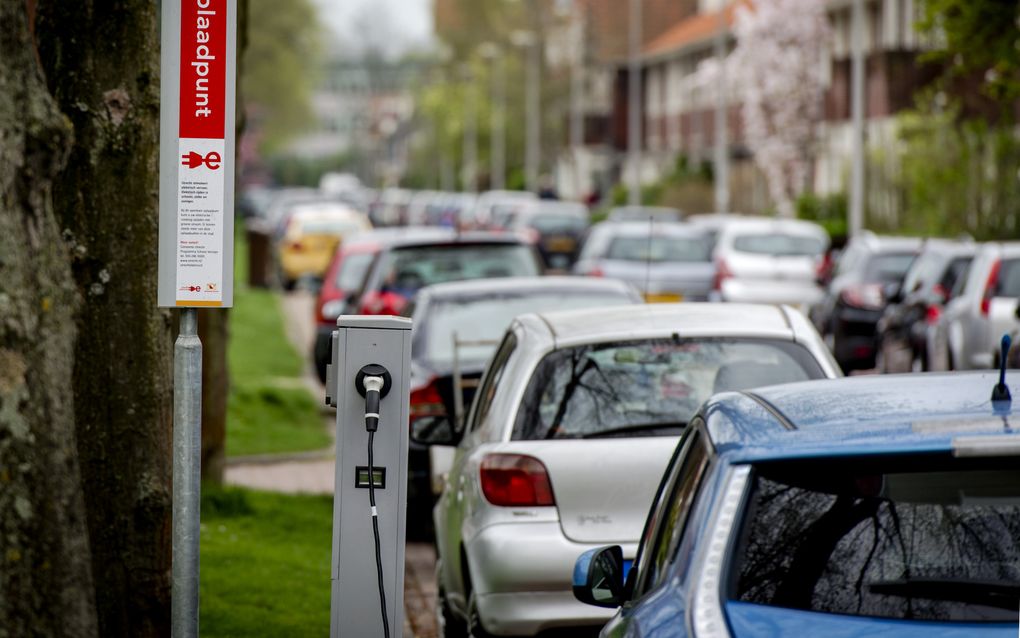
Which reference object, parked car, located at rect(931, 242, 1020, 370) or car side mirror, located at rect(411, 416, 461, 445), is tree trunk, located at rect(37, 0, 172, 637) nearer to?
car side mirror, located at rect(411, 416, 461, 445)

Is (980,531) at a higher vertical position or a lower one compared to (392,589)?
higher

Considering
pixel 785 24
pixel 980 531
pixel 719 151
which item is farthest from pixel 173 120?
pixel 785 24

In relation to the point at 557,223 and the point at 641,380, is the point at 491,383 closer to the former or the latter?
the point at 641,380

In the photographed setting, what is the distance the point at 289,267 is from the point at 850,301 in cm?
2035

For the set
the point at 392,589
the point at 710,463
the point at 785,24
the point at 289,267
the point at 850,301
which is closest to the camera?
the point at 710,463

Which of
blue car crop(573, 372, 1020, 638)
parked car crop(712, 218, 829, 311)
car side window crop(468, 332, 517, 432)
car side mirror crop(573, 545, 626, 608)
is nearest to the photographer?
blue car crop(573, 372, 1020, 638)

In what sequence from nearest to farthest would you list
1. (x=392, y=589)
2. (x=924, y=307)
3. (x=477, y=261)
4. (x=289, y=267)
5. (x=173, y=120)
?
(x=173, y=120) → (x=392, y=589) → (x=477, y=261) → (x=924, y=307) → (x=289, y=267)

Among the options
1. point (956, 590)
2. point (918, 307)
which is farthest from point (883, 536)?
point (918, 307)

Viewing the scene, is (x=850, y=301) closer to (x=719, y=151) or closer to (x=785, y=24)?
(x=719, y=151)

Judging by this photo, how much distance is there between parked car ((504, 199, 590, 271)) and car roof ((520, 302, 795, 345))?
1177 inches

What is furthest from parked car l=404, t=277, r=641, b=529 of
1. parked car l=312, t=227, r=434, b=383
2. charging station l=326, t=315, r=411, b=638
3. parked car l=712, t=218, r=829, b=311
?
parked car l=712, t=218, r=829, b=311

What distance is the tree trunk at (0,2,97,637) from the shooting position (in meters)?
4.47

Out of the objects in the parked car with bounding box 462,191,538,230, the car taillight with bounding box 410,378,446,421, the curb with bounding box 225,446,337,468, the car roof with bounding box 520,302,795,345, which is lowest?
the curb with bounding box 225,446,337,468

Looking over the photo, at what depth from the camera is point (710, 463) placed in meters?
4.30
